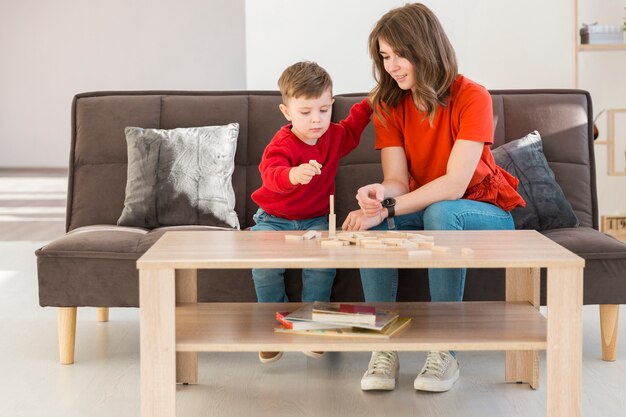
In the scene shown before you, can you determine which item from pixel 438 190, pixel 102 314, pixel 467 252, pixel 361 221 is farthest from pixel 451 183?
pixel 102 314

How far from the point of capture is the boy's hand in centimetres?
227

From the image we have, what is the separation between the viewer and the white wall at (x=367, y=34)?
14.5 feet

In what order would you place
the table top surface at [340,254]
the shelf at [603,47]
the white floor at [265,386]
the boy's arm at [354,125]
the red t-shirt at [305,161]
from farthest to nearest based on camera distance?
the shelf at [603,47]
the boy's arm at [354,125]
the red t-shirt at [305,161]
the white floor at [265,386]
the table top surface at [340,254]

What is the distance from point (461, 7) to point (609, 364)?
7.83ft

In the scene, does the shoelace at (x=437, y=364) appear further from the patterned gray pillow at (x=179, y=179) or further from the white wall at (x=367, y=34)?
the white wall at (x=367, y=34)

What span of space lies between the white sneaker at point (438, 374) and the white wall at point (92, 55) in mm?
7468

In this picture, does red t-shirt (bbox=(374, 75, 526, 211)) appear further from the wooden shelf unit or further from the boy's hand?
the wooden shelf unit

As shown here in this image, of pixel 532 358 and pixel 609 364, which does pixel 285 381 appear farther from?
pixel 609 364

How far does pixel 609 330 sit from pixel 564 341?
32.1 inches

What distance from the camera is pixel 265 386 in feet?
7.84

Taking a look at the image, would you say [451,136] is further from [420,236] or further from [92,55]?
[92,55]

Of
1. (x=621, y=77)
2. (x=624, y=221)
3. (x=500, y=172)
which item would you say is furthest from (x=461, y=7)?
(x=500, y=172)

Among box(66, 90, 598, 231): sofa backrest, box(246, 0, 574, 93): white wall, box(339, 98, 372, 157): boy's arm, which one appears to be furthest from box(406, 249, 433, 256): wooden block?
box(246, 0, 574, 93): white wall

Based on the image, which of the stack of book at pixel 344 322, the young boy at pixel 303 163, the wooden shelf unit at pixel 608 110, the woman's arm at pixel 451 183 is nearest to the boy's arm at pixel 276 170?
the young boy at pixel 303 163
